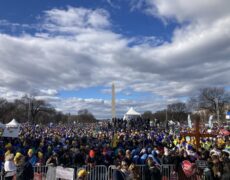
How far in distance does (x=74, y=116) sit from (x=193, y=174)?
139567mm

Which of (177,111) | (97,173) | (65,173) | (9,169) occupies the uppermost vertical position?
(177,111)

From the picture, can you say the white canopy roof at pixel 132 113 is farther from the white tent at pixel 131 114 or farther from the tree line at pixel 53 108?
the tree line at pixel 53 108

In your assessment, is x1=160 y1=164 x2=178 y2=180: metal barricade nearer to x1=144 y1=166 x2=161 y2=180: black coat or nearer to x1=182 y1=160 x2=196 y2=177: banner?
x1=182 y1=160 x2=196 y2=177: banner

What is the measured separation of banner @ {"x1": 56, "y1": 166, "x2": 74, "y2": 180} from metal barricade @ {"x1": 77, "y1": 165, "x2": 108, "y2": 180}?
106 centimetres

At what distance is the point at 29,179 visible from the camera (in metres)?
7.31

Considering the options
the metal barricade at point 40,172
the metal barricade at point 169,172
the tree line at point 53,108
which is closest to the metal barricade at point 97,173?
the metal barricade at point 40,172

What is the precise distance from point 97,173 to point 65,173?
1366 mm

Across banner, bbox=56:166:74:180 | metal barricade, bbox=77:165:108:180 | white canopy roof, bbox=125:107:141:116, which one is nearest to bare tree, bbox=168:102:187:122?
white canopy roof, bbox=125:107:141:116

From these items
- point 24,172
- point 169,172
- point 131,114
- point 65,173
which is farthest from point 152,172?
point 131,114

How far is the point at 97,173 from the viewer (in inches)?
388

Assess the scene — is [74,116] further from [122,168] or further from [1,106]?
[122,168]

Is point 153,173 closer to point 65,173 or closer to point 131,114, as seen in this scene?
point 65,173

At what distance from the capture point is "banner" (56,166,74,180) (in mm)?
8750

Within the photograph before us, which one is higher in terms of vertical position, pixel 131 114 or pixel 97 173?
pixel 131 114
